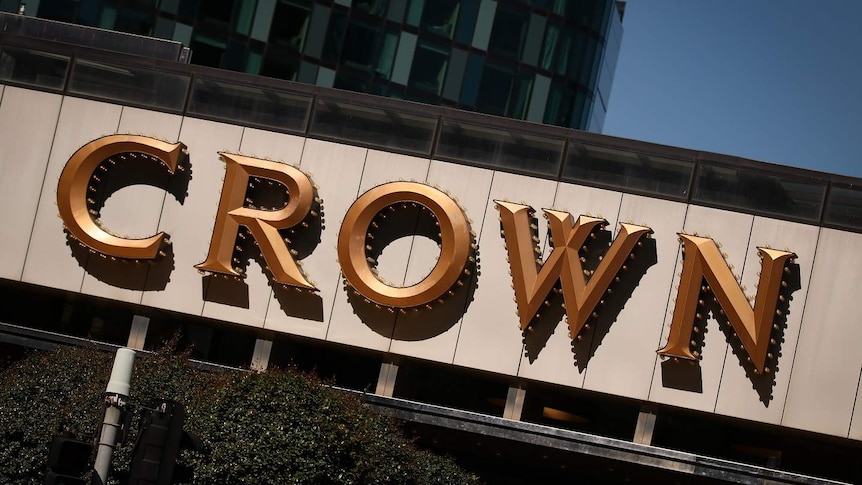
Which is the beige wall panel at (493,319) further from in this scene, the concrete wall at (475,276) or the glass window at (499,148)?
the glass window at (499,148)

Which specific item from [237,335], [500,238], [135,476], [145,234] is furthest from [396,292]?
[135,476]

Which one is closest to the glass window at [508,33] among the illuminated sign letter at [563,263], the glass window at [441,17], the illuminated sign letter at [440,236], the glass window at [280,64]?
the glass window at [441,17]

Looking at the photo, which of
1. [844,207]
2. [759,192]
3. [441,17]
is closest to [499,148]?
[759,192]

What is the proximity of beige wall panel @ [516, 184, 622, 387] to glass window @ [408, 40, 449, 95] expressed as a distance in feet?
107

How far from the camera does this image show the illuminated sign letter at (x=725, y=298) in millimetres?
29297

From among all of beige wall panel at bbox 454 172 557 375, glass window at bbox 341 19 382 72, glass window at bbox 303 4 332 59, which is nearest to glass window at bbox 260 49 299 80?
glass window at bbox 303 4 332 59

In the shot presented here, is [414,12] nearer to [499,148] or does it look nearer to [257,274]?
[499,148]

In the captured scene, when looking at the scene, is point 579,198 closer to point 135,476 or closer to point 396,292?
point 396,292

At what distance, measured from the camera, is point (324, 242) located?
31.9 metres

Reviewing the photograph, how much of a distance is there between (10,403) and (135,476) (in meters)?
13.3

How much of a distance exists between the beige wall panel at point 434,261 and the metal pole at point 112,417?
15.9 m

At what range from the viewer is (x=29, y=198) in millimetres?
33531

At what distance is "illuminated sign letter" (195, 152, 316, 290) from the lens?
3148cm

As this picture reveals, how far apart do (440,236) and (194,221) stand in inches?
255
